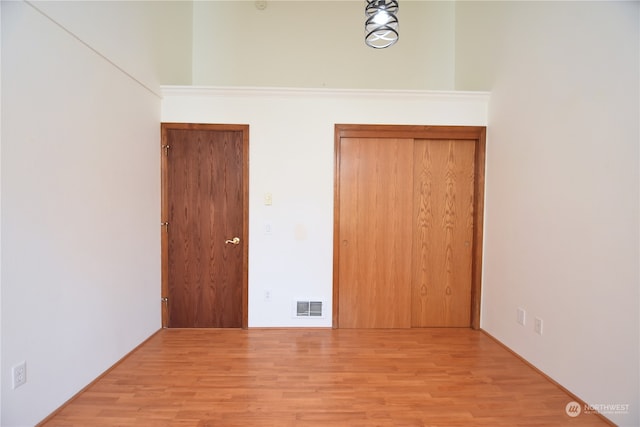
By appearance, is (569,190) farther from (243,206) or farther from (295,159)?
(243,206)

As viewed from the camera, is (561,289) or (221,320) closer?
(561,289)

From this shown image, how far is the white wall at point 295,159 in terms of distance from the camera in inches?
117

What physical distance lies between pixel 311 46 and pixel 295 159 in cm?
158

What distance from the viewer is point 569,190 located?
2.04 metres

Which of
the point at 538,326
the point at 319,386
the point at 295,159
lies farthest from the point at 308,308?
the point at 538,326

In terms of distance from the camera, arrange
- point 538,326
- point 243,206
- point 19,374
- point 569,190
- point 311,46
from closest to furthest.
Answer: point 19,374 → point 569,190 → point 538,326 → point 243,206 → point 311,46

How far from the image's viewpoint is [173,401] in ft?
6.32

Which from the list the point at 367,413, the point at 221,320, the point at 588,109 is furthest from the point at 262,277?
the point at 588,109

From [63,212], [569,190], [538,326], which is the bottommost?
[538,326]

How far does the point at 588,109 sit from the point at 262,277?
9.68 ft

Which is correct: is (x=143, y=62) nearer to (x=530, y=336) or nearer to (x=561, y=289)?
(x=561, y=289)

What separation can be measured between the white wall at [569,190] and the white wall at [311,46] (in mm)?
831

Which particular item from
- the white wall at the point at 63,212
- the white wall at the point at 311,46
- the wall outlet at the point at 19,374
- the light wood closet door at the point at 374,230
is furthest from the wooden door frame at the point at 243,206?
the wall outlet at the point at 19,374

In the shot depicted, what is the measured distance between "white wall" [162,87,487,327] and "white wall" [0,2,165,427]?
3.00 ft
